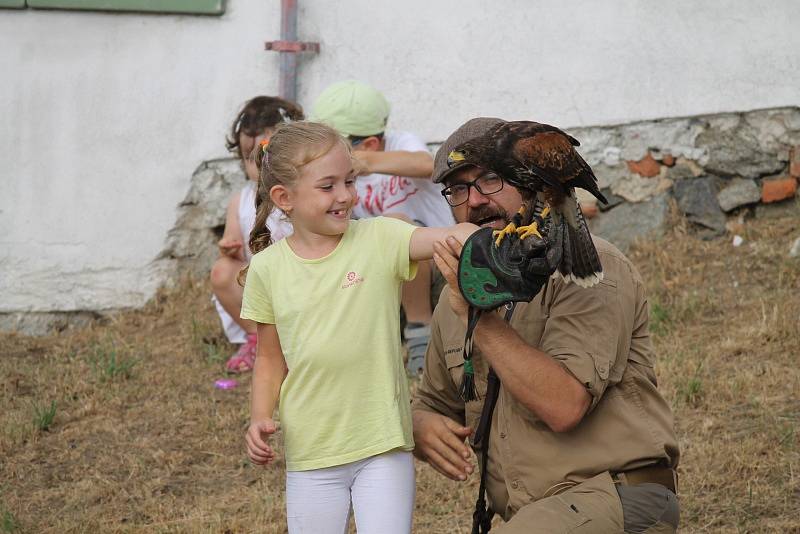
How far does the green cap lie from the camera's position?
546 centimetres

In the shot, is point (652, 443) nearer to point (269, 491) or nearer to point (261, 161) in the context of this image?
point (261, 161)

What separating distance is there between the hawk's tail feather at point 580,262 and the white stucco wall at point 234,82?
402cm

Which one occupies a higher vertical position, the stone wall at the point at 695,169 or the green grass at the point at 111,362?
the stone wall at the point at 695,169

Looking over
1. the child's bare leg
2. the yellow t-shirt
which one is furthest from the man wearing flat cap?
the child's bare leg

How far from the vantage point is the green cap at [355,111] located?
17.9 feet

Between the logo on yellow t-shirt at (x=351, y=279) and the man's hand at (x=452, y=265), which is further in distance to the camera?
the logo on yellow t-shirt at (x=351, y=279)

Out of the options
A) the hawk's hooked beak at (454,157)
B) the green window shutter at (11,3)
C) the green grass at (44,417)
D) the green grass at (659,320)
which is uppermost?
the green window shutter at (11,3)

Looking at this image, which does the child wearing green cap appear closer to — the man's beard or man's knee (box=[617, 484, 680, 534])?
the man's beard

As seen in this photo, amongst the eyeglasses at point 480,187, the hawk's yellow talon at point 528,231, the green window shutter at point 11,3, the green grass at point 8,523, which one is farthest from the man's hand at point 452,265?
the green window shutter at point 11,3

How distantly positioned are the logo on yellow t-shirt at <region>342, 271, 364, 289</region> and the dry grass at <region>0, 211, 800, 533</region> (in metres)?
1.62

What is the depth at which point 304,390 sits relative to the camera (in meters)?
2.89

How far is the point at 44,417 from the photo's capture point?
5406 mm

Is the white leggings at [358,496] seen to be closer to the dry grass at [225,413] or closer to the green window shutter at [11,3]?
the dry grass at [225,413]

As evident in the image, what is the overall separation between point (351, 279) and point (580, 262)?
604 mm
